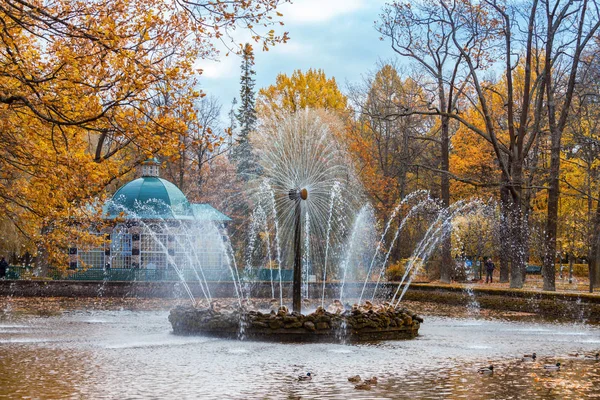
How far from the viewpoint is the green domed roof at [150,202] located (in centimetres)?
3788

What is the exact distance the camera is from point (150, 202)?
125 ft

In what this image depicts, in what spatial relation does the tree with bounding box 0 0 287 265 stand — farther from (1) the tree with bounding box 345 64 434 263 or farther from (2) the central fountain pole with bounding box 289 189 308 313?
(1) the tree with bounding box 345 64 434 263

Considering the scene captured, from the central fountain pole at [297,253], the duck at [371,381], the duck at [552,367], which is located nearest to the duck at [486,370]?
the duck at [552,367]

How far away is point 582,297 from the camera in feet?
73.9

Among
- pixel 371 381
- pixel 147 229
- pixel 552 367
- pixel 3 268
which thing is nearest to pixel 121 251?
pixel 147 229

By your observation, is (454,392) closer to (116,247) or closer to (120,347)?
(120,347)

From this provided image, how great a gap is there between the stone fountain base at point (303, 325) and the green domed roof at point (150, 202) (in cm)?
2181

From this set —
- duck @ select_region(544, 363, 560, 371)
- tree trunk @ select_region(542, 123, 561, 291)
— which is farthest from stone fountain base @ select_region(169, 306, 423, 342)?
tree trunk @ select_region(542, 123, 561, 291)

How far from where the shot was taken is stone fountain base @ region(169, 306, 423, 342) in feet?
51.1

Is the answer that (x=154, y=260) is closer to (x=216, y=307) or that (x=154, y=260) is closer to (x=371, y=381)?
(x=216, y=307)

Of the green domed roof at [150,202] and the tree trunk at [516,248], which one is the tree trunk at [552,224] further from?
the green domed roof at [150,202]

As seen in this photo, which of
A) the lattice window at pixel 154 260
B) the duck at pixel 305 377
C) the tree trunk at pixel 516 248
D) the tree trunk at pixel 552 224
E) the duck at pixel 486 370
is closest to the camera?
the duck at pixel 305 377

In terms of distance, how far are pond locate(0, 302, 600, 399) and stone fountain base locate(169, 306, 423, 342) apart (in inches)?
21.3

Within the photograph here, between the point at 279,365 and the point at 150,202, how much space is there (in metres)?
27.2
